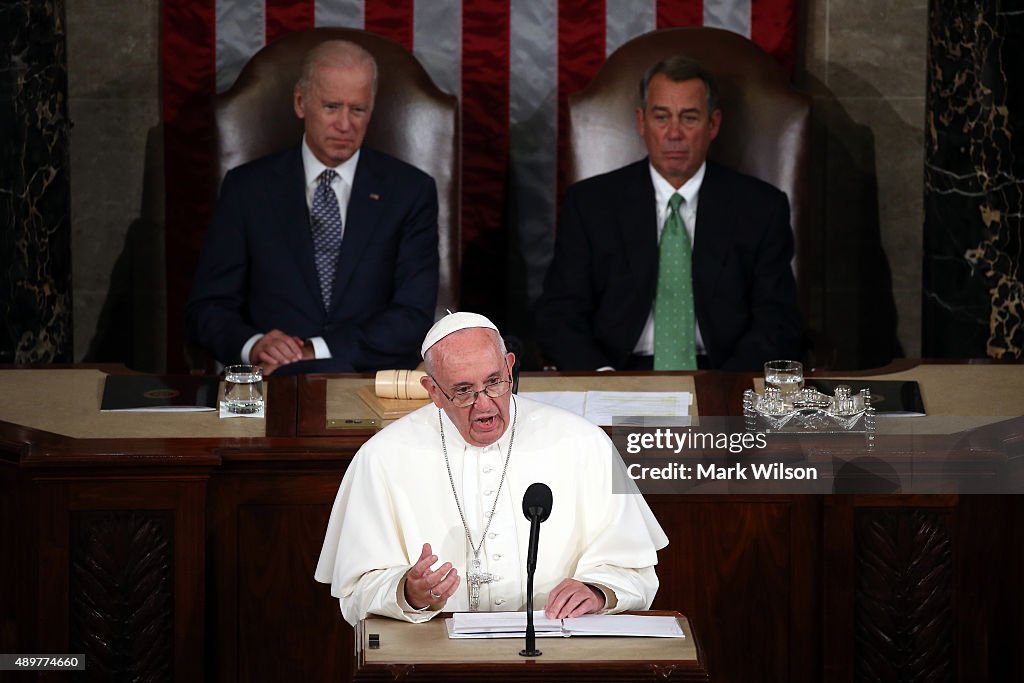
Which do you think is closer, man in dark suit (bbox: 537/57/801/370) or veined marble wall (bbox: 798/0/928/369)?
man in dark suit (bbox: 537/57/801/370)

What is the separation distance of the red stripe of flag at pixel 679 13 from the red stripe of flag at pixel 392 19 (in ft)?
3.20

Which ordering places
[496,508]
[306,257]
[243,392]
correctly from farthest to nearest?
[306,257], [243,392], [496,508]

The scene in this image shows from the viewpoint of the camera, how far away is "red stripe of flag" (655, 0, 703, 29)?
21.2 ft

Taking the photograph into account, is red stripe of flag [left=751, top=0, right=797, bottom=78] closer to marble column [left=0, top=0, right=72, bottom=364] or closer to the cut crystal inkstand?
the cut crystal inkstand

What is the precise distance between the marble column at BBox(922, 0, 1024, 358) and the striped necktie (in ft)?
7.13

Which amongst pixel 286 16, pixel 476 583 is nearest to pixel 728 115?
pixel 286 16

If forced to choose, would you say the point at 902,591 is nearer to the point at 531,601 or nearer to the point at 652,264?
the point at 531,601

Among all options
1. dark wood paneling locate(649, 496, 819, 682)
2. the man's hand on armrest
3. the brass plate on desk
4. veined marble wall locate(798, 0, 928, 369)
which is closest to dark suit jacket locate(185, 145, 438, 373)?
the man's hand on armrest

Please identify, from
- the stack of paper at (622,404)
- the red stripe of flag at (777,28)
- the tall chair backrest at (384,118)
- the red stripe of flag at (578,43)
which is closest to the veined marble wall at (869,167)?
the red stripe of flag at (777,28)

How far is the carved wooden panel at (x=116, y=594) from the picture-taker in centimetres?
391

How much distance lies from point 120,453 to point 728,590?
152cm

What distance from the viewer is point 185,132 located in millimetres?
6488

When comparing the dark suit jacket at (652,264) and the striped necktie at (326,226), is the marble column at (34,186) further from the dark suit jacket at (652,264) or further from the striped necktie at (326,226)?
the dark suit jacket at (652,264)

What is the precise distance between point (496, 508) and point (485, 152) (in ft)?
10.9
